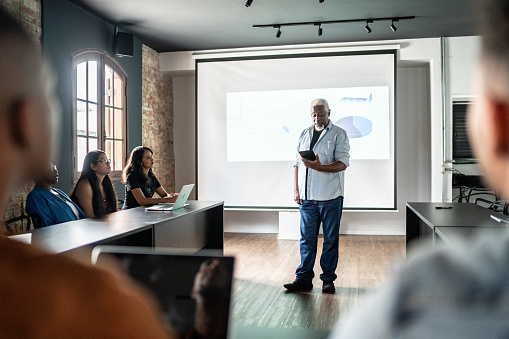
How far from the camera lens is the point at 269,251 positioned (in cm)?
579

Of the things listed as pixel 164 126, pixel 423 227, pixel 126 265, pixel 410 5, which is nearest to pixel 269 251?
pixel 423 227

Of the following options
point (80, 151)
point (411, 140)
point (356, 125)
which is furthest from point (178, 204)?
point (411, 140)

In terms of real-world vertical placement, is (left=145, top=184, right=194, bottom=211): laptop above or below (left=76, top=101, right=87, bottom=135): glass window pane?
below

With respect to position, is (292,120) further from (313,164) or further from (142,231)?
(142,231)

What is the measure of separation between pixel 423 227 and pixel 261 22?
10.4ft

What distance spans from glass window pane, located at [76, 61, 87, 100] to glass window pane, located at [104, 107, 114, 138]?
1.79ft

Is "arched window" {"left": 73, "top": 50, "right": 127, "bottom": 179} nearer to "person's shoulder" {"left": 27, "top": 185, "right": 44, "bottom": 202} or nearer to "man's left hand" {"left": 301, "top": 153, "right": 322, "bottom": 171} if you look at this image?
"person's shoulder" {"left": 27, "top": 185, "right": 44, "bottom": 202}

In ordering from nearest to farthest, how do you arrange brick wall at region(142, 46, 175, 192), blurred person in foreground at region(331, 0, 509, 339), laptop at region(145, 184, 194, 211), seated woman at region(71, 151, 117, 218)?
blurred person in foreground at region(331, 0, 509, 339), seated woman at region(71, 151, 117, 218), laptop at region(145, 184, 194, 211), brick wall at region(142, 46, 175, 192)

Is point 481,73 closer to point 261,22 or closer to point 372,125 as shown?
point 261,22

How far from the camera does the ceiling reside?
16.7ft

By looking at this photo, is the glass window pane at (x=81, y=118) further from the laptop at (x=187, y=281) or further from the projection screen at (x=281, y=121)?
the laptop at (x=187, y=281)

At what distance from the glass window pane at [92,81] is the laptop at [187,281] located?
527 centimetres

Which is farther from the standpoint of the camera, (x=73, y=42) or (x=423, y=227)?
(x=73, y=42)

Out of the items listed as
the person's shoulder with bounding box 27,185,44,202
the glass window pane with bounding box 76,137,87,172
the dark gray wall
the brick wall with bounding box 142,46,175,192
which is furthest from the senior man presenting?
the brick wall with bounding box 142,46,175,192
